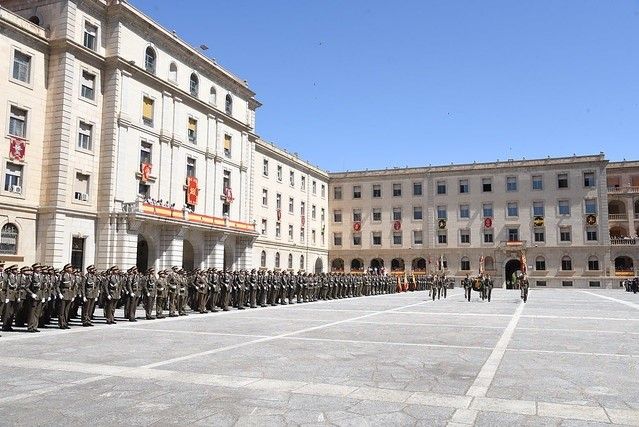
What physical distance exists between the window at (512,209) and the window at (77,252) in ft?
150

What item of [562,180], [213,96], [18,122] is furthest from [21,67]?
[562,180]

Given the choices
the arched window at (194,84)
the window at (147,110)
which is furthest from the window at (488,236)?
the window at (147,110)

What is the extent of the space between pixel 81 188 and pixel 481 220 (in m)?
44.4

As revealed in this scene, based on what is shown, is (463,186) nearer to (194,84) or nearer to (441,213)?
(441,213)

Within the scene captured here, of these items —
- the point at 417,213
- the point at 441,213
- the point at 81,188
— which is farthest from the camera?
the point at 417,213

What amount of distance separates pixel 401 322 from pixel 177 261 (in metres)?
20.7

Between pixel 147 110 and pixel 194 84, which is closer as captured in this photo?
pixel 147 110

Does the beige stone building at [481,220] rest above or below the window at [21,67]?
below

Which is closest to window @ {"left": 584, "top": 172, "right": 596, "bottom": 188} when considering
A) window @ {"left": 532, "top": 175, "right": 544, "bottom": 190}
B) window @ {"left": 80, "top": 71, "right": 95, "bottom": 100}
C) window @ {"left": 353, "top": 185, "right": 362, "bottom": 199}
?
window @ {"left": 532, "top": 175, "right": 544, "bottom": 190}

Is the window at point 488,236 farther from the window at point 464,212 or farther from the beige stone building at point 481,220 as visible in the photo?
the window at point 464,212

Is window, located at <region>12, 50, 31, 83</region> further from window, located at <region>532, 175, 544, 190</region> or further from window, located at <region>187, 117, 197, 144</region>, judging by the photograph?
window, located at <region>532, 175, 544, 190</region>

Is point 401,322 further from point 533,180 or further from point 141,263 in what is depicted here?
point 533,180

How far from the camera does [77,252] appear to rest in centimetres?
2966

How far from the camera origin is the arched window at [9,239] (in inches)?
1032
